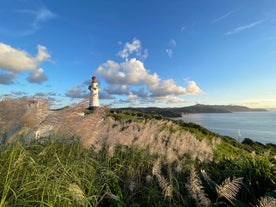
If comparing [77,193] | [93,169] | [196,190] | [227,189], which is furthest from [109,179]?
[227,189]

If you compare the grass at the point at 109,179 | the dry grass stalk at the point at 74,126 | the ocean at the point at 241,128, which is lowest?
the ocean at the point at 241,128

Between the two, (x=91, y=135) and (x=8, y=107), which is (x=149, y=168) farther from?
(x=8, y=107)

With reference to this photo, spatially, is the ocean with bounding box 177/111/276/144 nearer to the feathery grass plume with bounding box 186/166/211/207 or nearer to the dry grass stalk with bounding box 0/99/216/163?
the dry grass stalk with bounding box 0/99/216/163

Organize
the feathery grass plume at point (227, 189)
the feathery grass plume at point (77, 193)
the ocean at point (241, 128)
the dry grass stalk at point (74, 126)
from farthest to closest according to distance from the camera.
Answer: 1. the ocean at point (241, 128)
2. the dry grass stalk at point (74, 126)
3. the feathery grass plume at point (77, 193)
4. the feathery grass plume at point (227, 189)

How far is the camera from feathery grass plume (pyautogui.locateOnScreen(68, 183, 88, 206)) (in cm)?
234

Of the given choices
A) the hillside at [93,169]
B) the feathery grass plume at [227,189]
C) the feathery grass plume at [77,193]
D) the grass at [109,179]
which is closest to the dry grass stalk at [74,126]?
the hillside at [93,169]

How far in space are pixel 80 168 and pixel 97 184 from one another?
31cm

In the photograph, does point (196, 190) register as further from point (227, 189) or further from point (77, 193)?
point (77, 193)

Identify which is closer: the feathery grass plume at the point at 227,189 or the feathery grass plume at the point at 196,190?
the feathery grass plume at the point at 227,189

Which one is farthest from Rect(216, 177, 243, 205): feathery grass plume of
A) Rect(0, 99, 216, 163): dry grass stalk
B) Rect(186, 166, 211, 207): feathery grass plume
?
Rect(0, 99, 216, 163): dry grass stalk

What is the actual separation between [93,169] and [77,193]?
1.23 meters

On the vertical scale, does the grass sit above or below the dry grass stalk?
below

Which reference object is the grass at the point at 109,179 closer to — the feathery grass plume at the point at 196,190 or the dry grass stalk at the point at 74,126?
the feathery grass plume at the point at 196,190

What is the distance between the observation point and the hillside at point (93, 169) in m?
2.59
